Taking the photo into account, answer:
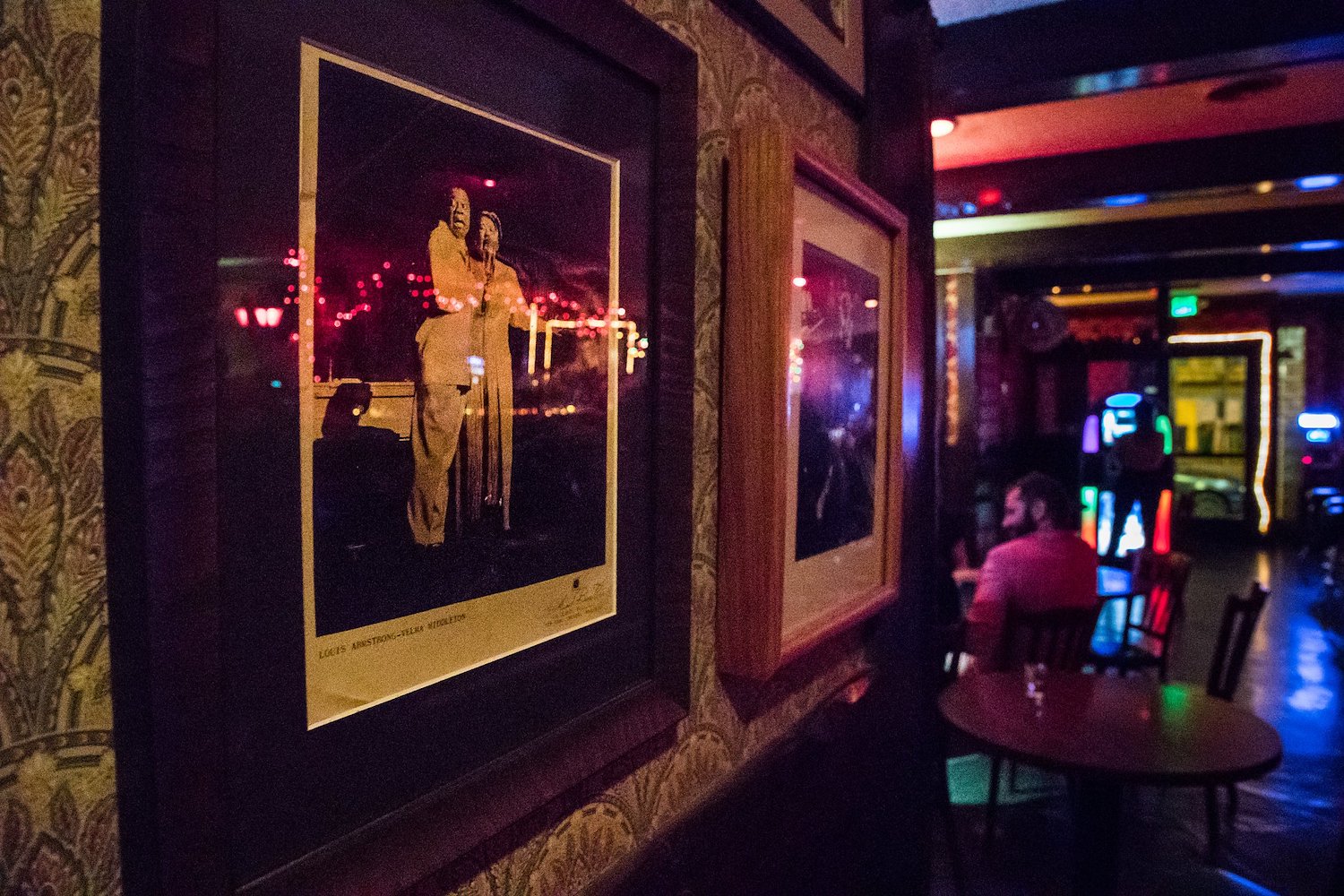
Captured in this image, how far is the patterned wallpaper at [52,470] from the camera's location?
Answer: 51 cm

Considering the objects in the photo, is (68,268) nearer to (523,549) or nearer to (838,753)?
(523,549)

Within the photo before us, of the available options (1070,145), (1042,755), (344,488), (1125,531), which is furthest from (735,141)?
(1125,531)

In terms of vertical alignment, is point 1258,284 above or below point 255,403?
above

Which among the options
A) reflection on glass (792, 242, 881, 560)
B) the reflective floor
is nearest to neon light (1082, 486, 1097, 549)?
the reflective floor

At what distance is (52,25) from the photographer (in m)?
0.53

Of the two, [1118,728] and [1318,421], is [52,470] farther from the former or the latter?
[1318,421]

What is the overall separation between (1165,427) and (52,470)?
10590mm

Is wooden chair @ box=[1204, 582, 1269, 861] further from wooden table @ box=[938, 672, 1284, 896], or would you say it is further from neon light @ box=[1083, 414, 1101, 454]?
neon light @ box=[1083, 414, 1101, 454]

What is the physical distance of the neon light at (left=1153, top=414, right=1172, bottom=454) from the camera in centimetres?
936

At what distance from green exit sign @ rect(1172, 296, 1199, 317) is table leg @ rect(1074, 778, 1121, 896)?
9.19 meters

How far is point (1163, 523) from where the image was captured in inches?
364

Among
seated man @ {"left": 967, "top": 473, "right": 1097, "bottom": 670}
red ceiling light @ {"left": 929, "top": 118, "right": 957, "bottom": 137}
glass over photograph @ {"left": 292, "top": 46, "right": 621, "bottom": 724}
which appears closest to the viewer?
glass over photograph @ {"left": 292, "top": 46, "right": 621, "bottom": 724}

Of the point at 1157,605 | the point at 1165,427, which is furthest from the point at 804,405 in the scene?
the point at 1165,427

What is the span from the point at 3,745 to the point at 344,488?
0.87 feet
